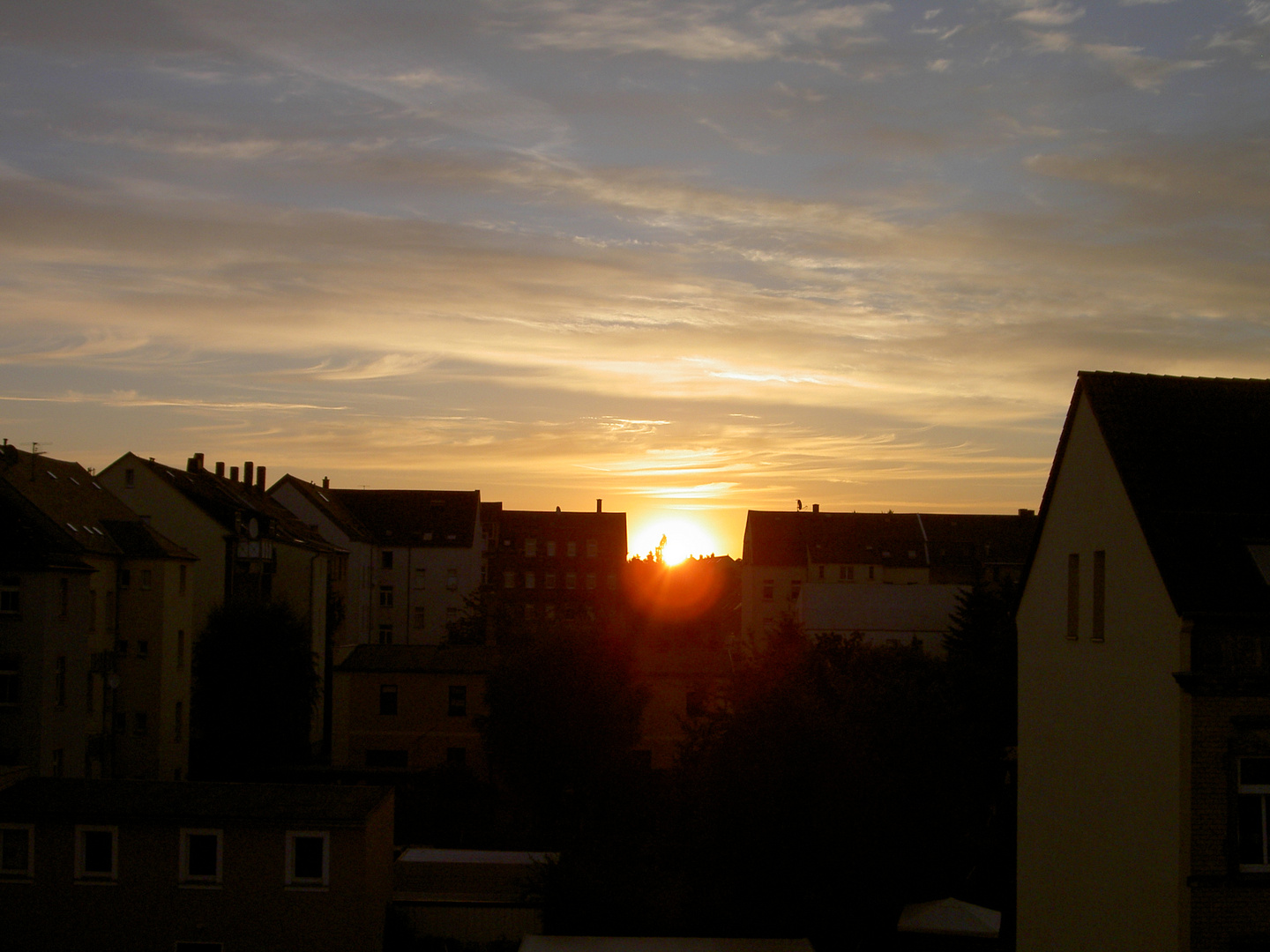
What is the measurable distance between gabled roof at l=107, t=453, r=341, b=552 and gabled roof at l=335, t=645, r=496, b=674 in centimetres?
711

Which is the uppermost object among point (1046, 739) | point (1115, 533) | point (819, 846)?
point (1115, 533)

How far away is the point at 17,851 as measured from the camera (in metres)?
25.6

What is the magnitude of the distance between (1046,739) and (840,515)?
224 feet

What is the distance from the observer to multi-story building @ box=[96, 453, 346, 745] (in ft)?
165

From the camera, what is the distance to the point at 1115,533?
17.7 m

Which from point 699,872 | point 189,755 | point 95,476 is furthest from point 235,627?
point 699,872

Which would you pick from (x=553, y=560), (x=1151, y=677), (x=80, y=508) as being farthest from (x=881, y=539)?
(x=1151, y=677)

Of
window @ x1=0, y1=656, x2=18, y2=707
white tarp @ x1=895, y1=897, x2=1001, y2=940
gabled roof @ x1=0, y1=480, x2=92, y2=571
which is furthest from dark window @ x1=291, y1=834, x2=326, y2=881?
gabled roof @ x1=0, y1=480, x2=92, y2=571

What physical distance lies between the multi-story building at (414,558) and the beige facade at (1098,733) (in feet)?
198

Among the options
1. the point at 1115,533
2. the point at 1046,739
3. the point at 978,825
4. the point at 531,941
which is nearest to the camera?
the point at 1115,533

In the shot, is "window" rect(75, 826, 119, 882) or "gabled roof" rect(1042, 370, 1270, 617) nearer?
"gabled roof" rect(1042, 370, 1270, 617)

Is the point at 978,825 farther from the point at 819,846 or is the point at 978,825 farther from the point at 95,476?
the point at 95,476

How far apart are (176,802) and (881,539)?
6636 cm

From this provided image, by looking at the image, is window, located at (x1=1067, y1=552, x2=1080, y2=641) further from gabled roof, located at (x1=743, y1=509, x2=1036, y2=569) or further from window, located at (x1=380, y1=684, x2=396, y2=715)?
gabled roof, located at (x1=743, y1=509, x2=1036, y2=569)
